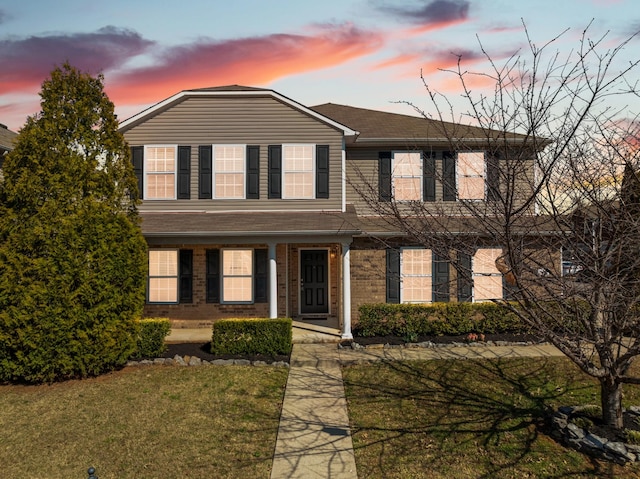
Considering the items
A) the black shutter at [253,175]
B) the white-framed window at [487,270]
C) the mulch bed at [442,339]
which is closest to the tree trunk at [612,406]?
the mulch bed at [442,339]

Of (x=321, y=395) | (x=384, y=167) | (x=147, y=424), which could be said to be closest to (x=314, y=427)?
(x=321, y=395)

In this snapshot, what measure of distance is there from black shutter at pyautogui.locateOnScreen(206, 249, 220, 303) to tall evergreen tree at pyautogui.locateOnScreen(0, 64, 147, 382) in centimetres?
367

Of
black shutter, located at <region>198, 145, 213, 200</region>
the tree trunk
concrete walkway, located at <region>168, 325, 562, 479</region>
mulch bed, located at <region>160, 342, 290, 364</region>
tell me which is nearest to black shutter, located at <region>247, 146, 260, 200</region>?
black shutter, located at <region>198, 145, 213, 200</region>

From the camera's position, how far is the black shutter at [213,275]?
14008 millimetres

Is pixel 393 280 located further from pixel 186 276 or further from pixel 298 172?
pixel 186 276

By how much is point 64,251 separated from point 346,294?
23.1 feet

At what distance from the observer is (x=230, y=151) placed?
14.1m

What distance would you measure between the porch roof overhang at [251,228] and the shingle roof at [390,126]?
130 inches

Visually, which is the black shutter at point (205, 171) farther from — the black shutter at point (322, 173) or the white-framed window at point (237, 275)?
the black shutter at point (322, 173)

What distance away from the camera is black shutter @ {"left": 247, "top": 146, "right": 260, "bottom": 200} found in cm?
1409

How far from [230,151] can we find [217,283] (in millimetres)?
4152

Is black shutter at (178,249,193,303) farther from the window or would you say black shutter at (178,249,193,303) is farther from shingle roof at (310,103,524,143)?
shingle roof at (310,103,524,143)

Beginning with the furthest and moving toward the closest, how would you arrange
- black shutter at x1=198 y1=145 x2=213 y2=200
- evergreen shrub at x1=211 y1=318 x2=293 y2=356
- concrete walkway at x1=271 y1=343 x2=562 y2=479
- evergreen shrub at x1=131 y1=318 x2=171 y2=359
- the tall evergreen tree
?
black shutter at x1=198 y1=145 x2=213 y2=200 → evergreen shrub at x1=211 y1=318 x2=293 y2=356 → evergreen shrub at x1=131 y1=318 x2=171 y2=359 → the tall evergreen tree → concrete walkway at x1=271 y1=343 x2=562 y2=479

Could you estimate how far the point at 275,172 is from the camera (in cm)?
1407
